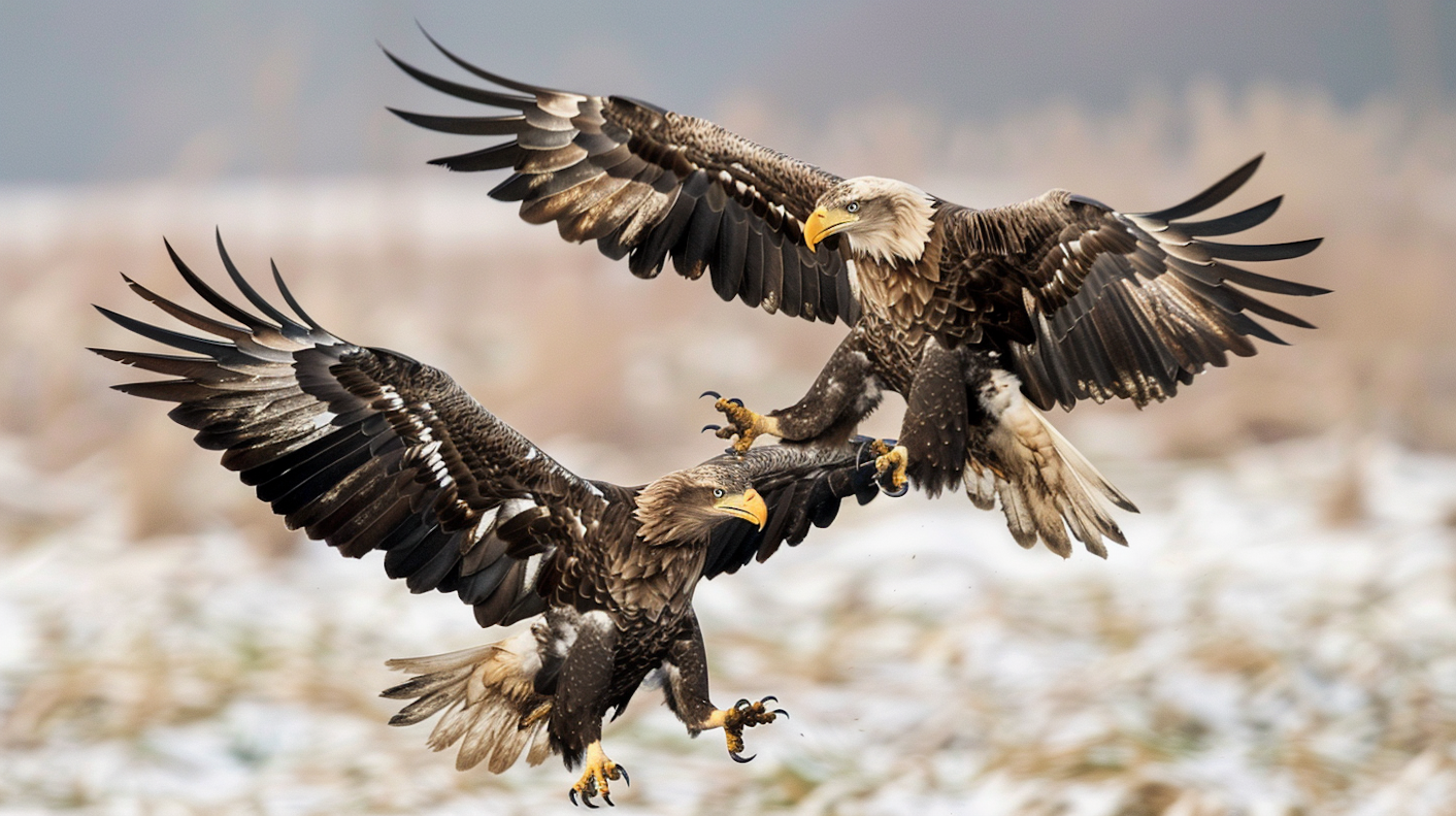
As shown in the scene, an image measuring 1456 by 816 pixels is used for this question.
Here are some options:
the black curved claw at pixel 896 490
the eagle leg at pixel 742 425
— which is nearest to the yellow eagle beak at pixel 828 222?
the eagle leg at pixel 742 425

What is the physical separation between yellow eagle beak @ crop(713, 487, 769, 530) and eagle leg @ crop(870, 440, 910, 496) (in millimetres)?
196

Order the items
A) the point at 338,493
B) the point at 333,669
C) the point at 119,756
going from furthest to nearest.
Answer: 1. the point at 333,669
2. the point at 119,756
3. the point at 338,493

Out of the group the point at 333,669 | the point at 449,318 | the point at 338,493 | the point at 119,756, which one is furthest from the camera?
the point at 449,318

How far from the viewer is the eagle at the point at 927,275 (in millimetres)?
2053

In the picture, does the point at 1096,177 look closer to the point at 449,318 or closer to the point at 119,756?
the point at 449,318

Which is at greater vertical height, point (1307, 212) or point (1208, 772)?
point (1307, 212)

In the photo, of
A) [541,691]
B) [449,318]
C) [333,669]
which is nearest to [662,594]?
[541,691]

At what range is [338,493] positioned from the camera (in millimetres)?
2152

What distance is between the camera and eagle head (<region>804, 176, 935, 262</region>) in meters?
2.08

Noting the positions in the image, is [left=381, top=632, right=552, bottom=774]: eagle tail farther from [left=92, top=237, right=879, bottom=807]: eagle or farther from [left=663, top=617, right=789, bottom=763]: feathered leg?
[left=663, top=617, right=789, bottom=763]: feathered leg

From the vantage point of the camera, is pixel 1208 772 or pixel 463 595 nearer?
pixel 463 595

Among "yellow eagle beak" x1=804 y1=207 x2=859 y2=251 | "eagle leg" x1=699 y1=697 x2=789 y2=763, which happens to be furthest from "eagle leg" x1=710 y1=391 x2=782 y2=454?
"eagle leg" x1=699 y1=697 x2=789 y2=763

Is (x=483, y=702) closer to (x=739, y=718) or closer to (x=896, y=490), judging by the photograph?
(x=739, y=718)

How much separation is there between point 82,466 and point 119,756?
2.12 meters
